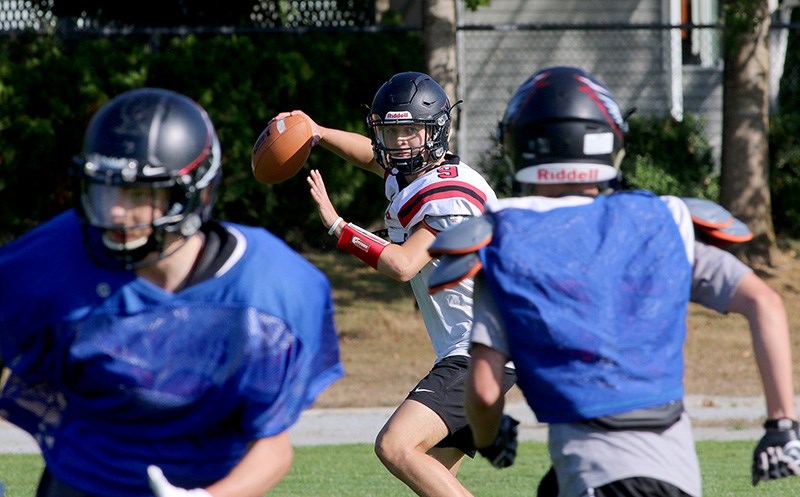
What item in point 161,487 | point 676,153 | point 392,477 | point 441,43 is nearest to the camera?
point 161,487

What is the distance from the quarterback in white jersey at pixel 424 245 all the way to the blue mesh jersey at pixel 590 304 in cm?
155

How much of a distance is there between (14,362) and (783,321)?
1923 mm

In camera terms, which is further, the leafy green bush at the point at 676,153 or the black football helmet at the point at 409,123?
the leafy green bush at the point at 676,153

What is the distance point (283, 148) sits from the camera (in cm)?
637

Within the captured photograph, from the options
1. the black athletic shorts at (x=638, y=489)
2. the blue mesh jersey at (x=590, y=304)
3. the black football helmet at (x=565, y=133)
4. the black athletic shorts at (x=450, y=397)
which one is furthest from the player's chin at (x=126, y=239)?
the black athletic shorts at (x=450, y=397)

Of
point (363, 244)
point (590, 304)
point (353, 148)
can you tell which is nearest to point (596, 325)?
point (590, 304)

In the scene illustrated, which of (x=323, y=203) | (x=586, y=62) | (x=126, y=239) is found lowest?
(x=586, y=62)

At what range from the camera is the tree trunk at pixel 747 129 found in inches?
536

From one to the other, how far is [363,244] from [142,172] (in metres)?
2.32

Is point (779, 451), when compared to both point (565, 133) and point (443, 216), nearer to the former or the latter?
point (565, 133)

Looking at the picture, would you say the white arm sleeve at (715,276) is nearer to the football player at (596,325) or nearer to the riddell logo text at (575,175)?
the football player at (596,325)

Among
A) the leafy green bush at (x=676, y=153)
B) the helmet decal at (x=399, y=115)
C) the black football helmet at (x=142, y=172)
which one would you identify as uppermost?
the black football helmet at (x=142, y=172)

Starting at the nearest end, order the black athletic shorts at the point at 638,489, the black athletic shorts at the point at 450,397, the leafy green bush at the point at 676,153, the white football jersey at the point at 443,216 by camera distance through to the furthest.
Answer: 1. the black athletic shorts at the point at 638,489
2. the black athletic shorts at the point at 450,397
3. the white football jersey at the point at 443,216
4. the leafy green bush at the point at 676,153

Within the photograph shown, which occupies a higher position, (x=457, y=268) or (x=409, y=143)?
(x=457, y=268)
